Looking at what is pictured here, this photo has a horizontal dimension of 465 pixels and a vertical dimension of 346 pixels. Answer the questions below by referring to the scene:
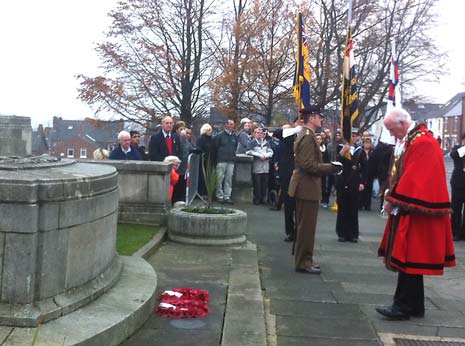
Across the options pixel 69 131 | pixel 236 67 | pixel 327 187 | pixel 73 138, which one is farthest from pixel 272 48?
pixel 69 131

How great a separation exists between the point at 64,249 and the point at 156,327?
1.04 meters

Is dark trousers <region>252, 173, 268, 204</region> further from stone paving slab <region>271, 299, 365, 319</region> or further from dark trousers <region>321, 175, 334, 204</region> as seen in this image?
stone paving slab <region>271, 299, 365, 319</region>

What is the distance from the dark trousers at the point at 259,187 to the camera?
14266mm

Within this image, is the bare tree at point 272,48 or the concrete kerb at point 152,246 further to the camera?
the bare tree at point 272,48

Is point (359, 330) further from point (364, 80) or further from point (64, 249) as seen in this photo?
point (364, 80)

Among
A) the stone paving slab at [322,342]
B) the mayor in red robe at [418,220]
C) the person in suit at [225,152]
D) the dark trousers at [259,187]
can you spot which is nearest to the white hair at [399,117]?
the mayor in red robe at [418,220]

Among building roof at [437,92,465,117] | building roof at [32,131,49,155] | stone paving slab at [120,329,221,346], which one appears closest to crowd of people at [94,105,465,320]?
stone paving slab at [120,329,221,346]

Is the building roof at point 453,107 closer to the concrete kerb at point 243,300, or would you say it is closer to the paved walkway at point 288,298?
the paved walkway at point 288,298

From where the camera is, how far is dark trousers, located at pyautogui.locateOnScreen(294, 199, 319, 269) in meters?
6.76

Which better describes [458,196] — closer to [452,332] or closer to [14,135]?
[452,332]

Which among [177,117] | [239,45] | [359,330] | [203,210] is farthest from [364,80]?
[359,330]

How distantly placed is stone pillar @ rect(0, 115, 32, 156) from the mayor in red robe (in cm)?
1329

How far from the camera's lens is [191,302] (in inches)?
193

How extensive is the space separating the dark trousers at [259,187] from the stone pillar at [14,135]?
701cm
